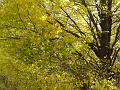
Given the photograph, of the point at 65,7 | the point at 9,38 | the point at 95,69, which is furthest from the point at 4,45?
the point at 95,69

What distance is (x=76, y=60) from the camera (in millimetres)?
10070

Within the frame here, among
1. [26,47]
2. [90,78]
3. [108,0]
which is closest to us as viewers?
[26,47]

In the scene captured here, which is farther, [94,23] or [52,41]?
[94,23]

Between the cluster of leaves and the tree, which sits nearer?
the cluster of leaves

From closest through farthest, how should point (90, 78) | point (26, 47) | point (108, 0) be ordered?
point (26, 47) < point (90, 78) < point (108, 0)

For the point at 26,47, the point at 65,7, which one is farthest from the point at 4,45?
the point at 65,7

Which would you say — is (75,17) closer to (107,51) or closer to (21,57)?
(107,51)

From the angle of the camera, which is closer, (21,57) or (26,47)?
(26,47)

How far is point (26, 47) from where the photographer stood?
9.20m

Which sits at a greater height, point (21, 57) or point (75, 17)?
point (75, 17)

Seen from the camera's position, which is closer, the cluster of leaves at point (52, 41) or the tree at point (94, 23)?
the cluster of leaves at point (52, 41)

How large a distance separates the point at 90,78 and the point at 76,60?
79 cm

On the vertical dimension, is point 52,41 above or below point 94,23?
below

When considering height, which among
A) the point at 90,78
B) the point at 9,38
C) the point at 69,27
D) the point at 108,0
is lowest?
the point at 90,78
